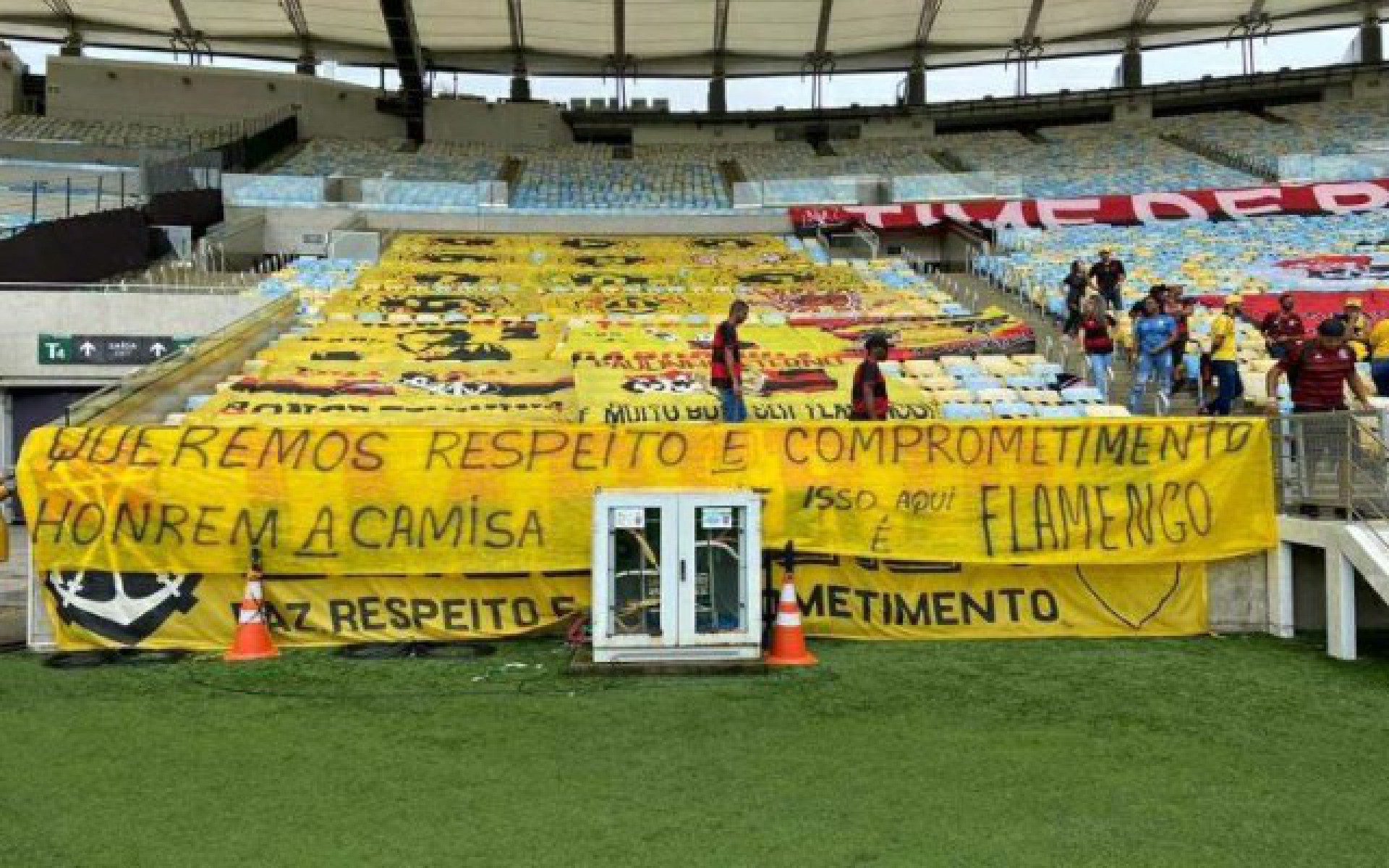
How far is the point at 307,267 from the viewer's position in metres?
24.7

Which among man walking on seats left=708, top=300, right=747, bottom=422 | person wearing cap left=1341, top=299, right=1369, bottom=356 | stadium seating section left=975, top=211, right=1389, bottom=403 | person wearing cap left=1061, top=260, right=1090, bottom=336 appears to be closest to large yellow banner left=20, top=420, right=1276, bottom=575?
man walking on seats left=708, top=300, right=747, bottom=422

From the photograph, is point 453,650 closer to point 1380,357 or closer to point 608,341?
point 1380,357

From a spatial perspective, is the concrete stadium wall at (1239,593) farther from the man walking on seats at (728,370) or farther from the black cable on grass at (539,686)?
the man walking on seats at (728,370)

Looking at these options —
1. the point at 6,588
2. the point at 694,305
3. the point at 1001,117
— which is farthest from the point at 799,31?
the point at 6,588

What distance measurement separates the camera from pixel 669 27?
4128 centimetres

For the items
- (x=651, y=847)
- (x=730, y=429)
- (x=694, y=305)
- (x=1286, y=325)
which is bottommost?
(x=651, y=847)

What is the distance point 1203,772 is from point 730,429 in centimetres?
420

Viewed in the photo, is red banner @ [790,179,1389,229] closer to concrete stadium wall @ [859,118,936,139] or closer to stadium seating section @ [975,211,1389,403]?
stadium seating section @ [975,211,1389,403]

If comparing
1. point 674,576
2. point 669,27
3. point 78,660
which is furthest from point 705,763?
point 669,27

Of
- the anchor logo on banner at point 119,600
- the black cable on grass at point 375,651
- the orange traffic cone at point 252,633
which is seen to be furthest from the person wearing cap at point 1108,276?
the anchor logo on banner at point 119,600

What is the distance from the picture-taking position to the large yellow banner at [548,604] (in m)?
8.08

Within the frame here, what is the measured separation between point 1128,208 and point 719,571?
25.6 meters

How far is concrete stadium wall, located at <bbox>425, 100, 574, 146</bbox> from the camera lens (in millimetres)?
43781

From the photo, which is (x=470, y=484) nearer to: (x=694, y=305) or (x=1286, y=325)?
(x=1286, y=325)
